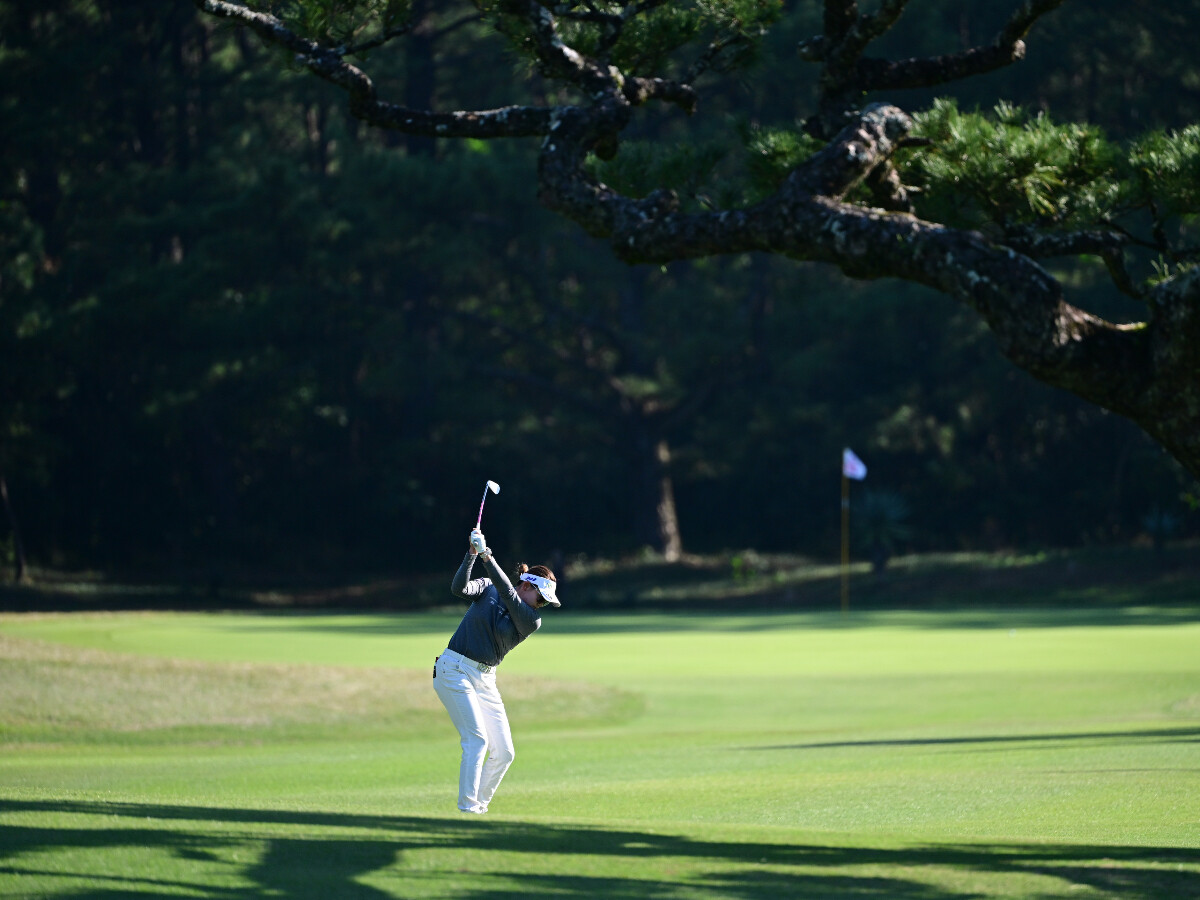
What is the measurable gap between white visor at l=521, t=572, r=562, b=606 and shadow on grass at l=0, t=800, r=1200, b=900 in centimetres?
165

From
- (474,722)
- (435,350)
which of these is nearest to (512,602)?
(474,722)

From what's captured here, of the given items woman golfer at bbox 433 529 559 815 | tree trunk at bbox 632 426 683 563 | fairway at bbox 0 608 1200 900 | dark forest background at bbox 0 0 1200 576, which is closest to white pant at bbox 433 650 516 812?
woman golfer at bbox 433 529 559 815

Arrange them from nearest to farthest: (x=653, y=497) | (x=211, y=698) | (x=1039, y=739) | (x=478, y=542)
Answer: (x=478, y=542) → (x=1039, y=739) → (x=211, y=698) → (x=653, y=497)

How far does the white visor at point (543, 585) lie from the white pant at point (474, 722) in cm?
58

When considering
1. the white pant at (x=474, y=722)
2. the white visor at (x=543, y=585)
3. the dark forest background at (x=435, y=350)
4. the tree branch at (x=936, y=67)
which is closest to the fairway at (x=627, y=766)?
the white pant at (x=474, y=722)

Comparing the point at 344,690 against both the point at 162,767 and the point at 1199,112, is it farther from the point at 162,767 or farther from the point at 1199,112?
the point at 1199,112

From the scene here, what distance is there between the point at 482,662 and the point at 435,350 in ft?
118

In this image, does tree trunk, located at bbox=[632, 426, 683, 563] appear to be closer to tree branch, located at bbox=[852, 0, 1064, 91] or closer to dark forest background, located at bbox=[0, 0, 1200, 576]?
dark forest background, located at bbox=[0, 0, 1200, 576]

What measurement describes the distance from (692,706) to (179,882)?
11386 millimetres

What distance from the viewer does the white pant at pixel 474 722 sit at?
8477 millimetres

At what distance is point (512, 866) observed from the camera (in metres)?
6.23

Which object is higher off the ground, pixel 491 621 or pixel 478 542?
pixel 478 542

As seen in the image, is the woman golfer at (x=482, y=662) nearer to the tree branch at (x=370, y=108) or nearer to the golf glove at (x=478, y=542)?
the golf glove at (x=478, y=542)

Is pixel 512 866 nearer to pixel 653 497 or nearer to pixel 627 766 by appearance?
pixel 627 766
